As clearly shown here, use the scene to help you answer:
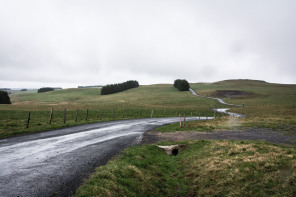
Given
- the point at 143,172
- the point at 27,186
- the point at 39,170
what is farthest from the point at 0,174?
the point at 143,172

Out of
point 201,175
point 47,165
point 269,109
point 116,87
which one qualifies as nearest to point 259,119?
point 269,109

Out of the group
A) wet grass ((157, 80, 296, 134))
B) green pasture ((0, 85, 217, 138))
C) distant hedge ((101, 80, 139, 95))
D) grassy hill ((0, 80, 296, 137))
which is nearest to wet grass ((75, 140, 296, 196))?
wet grass ((157, 80, 296, 134))

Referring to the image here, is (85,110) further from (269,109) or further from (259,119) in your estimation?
(269,109)

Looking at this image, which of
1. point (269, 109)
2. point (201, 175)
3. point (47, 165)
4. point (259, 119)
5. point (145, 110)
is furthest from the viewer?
point (145, 110)

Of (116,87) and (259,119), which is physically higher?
(116,87)

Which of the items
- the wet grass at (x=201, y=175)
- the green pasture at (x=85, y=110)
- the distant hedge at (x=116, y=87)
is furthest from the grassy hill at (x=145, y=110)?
the distant hedge at (x=116, y=87)

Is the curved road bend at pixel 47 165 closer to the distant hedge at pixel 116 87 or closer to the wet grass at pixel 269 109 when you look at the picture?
the wet grass at pixel 269 109

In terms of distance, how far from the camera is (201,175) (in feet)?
31.7

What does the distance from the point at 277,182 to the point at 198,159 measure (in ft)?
16.7

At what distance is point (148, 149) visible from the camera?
46.6ft

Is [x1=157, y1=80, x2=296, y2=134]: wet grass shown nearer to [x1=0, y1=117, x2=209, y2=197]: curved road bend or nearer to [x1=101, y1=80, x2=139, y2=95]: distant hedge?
[x1=0, y1=117, x2=209, y2=197]: curved road bend

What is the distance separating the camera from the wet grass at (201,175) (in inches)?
284

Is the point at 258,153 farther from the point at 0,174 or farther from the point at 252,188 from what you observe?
the point at 0,174

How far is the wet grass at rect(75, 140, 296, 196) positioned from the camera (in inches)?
284
